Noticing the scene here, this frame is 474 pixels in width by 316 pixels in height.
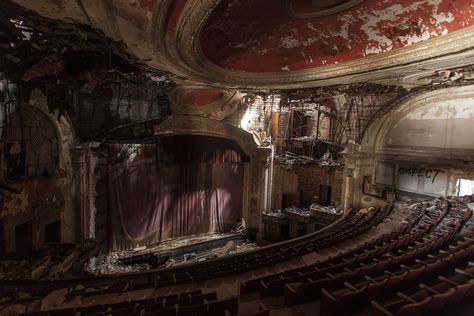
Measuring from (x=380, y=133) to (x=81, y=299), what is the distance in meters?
10.4

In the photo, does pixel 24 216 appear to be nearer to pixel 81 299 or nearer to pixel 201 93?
pixel 81 299

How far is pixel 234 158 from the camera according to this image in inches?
468

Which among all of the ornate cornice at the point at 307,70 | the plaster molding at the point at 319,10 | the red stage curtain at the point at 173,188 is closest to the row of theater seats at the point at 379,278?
the ornate cornice at the point at 307,70

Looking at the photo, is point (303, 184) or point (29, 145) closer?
point (29, 145)

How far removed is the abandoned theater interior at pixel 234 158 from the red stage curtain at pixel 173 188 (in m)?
0.07

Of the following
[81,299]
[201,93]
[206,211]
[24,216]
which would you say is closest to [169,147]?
[201,93]

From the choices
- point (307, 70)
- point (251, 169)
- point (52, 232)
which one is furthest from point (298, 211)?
point (52, 232)

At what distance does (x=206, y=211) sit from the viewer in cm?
1231

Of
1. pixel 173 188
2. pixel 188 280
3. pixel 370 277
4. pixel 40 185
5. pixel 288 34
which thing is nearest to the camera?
pixel 370 277

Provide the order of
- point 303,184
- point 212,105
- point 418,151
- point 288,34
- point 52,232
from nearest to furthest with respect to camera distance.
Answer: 1. point 288,34
2. point 52,232
3. point 418,151
4. point 212,105
5. point 303,184

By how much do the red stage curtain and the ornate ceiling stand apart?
5119 mm

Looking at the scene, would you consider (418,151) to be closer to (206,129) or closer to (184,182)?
(206,129)

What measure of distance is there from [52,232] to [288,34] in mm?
7570

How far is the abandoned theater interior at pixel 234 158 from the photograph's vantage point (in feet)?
10.1
